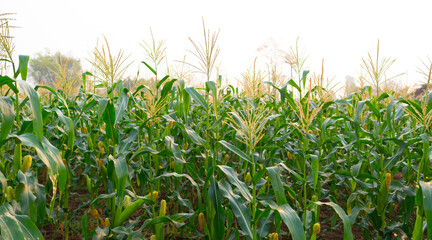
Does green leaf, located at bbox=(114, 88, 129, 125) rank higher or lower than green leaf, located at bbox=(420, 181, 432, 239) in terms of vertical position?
higher

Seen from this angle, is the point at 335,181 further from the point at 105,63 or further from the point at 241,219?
the point at 105,63

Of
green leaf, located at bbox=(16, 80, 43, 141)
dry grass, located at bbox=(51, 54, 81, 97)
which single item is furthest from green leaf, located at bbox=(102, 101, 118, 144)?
dry grass, located at bbox=(51, 54, 81, 97)

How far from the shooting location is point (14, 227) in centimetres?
153

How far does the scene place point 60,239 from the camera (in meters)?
3.34

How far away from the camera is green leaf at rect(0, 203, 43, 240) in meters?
1.50

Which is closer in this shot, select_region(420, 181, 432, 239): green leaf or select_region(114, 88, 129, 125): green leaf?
select_region(420, 181, 432, 239): green leaf

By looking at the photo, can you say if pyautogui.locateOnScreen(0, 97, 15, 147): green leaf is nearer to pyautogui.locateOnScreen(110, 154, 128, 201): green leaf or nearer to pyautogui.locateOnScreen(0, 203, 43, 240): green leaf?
pyautogui.locateOnScreen(0, 203, 43, 240): green leaf

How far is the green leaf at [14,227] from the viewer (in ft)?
4.93

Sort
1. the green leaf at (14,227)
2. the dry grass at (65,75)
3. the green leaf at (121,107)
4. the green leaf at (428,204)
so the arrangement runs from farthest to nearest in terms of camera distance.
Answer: the dry grass at (65,75) < the green leaf at (121,107) < the green leaf at (428,204) < the green leaf at (14,227)

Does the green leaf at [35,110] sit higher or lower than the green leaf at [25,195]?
higher

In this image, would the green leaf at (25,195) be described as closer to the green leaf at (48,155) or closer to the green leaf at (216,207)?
the green leaf at (48,155)

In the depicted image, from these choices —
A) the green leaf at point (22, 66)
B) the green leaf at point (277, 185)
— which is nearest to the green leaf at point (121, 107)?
the green leaf at point (22, 66)

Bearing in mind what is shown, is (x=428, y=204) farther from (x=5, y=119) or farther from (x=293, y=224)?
(x=5, y=119)

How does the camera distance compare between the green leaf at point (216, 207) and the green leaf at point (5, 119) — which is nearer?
the green leaf at point (5, 119)
